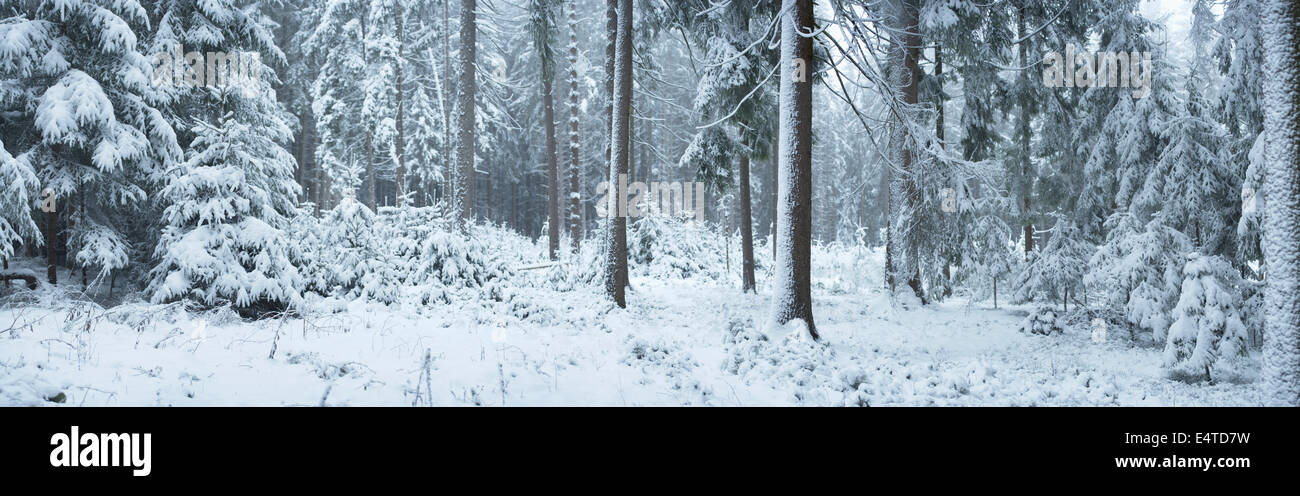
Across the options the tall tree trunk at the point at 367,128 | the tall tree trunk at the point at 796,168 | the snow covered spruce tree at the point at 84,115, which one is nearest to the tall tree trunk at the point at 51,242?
the snow covered spruce tree at the point at 84,115

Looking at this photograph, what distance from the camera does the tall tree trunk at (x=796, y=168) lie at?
9.41 metres

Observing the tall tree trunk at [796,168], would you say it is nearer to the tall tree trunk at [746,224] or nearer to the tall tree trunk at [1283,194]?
the tall tree trunk at [1283,194]

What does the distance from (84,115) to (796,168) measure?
12.5 m

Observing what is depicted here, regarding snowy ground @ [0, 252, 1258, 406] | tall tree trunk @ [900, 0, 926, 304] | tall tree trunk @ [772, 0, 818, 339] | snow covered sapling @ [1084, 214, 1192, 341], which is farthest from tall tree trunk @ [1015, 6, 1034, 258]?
tall tree trunk @ [772, 0, 818, 339]

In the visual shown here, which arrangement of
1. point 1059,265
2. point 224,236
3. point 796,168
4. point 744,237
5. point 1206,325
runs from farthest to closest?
point 744,237, point 1059,265, point 796,168, point 224,236, point 1206,325

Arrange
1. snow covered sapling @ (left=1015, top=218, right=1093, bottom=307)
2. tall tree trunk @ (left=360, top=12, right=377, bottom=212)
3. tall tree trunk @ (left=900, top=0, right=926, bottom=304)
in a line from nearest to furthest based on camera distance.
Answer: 1. tall tree trunk @ (left=900, top=0, right=926, bottom=304)
2. snow covered sapling @ (left=1015, top=218, right=1093, bottom=307)
3. tall tree trunk @ (left=360, top=12, right=377, bottom=212)

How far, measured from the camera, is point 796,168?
939 centimetres

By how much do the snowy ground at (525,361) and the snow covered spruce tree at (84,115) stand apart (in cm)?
313

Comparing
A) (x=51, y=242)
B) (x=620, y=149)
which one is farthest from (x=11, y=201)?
(x=620, y=149)

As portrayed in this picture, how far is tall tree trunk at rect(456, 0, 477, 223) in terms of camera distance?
47.3 ft

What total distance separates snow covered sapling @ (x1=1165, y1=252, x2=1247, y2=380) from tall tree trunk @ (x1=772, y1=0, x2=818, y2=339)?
14.8 feet

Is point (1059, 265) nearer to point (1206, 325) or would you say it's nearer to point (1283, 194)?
point (1206, 325)

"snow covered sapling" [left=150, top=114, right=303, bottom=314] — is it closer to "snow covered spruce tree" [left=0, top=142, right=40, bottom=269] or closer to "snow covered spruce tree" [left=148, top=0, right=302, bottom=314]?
"snow covered spruce tree" [left=148, top=0, right=302, bottom=314]
